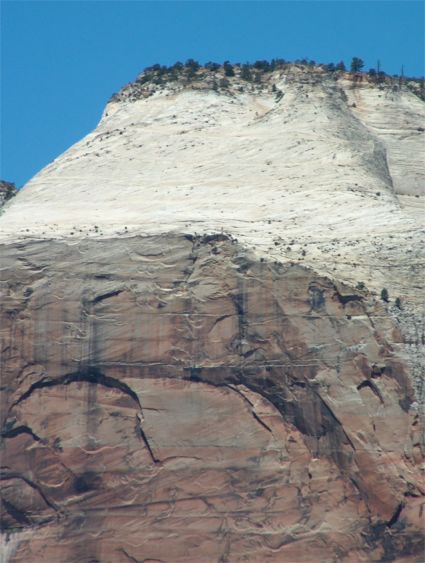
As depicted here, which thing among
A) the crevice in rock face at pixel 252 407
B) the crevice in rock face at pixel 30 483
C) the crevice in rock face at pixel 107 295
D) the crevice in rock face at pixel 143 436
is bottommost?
the crevice in rock face at pixel 30 483

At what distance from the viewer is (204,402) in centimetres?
6781

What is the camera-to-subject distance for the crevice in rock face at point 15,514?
67562mm

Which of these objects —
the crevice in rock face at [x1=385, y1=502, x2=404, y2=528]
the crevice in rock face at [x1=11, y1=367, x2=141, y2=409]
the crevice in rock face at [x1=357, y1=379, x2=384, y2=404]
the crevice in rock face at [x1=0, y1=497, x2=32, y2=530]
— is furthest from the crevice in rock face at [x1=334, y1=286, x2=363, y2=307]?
the crevice in rock face at [x1=0, y1=497, x2=32, y2=530]

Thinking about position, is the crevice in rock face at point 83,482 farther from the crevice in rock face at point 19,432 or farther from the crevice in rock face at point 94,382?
the crevice in rock face at point 94,382

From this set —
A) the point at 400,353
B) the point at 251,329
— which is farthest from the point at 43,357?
the point at 400,353

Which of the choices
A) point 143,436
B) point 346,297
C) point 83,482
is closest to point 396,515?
point 346,297

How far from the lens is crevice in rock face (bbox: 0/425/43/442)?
6800 centimetres

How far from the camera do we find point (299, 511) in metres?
66.9

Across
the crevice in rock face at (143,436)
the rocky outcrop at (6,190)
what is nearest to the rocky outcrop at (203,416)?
the crevice in rock face at (143,436)

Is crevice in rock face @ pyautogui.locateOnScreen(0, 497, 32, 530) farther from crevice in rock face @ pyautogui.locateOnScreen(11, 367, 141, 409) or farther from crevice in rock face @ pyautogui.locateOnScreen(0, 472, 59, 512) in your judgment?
crevice in rock face @ pyautogui.locateOnScreen(11, 367, 141, 409)

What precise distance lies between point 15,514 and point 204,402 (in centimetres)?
659

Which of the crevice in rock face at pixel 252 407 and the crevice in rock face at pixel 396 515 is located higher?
the crevice in rock face at pixel 252 407

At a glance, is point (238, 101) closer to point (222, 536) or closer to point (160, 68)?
point (160, 68)

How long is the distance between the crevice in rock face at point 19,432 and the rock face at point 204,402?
0.04 m
